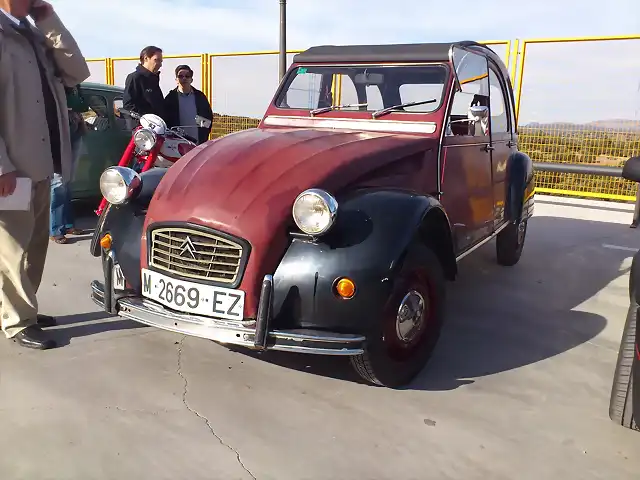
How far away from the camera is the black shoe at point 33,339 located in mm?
3312

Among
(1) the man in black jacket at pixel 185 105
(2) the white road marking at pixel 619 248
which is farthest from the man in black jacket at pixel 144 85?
(2) the white road marking at pixel 619 248

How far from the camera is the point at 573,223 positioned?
7.59 meters

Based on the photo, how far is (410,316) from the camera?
9.59 feet

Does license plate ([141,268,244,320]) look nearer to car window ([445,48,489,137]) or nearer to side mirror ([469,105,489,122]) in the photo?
car window ([445,48,489,137])

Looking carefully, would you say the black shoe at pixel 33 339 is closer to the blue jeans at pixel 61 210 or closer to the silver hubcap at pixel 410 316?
the silver hubcap at pixel 410 316

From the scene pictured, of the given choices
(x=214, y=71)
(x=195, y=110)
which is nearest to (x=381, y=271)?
(x=195, y=110)

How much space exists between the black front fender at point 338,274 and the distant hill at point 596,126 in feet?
24.2

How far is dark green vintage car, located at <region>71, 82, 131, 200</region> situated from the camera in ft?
21.4

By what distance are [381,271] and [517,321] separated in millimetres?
1839

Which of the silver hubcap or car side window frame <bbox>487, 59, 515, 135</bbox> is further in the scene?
car side window frame <bbox>487, 59, 515, 135</bbox>

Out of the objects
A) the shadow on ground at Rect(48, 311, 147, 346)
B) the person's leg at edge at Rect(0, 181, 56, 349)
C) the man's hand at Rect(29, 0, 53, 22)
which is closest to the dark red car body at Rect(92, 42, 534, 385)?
the person's leg at edge at Rect(0, 181, 56, 349)

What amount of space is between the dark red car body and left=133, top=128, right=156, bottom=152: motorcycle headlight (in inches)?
63.0

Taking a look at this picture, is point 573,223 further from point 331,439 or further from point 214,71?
point 214,71

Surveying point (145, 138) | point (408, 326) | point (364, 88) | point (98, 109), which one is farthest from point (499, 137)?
point (98, 109)
